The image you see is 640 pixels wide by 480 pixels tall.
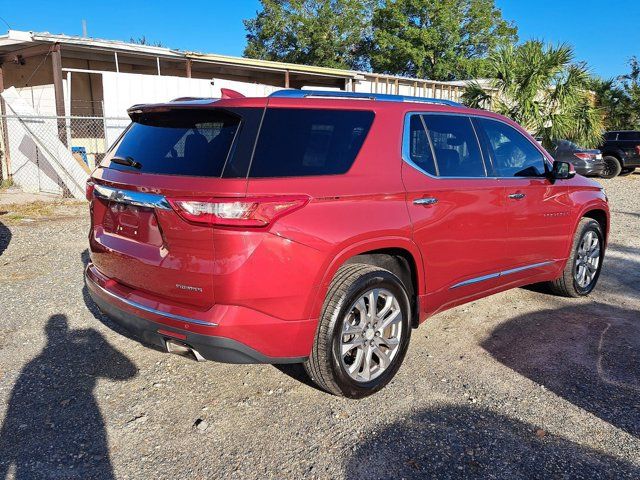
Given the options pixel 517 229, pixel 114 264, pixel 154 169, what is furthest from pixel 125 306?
pixel 517 229

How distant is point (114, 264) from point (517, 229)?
305 cm

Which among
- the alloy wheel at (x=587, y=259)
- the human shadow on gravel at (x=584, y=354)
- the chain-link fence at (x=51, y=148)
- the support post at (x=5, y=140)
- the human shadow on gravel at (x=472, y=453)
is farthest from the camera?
the support post at (x=5, y=140)

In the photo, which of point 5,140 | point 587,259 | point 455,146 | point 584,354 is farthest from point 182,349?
point 5,140

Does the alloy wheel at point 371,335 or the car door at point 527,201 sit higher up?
the car door at point 527,201

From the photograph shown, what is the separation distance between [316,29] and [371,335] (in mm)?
34437

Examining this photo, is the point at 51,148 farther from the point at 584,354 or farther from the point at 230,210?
the point at 584,354

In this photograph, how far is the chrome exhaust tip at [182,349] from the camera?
282 cm

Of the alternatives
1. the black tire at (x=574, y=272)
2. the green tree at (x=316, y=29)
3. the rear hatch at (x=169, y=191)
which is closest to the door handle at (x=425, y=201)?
the rear hatch at (x=169, y=191)

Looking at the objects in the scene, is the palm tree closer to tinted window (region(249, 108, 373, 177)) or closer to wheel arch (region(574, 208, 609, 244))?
wheel arch (region(574, 208, 609, 244))

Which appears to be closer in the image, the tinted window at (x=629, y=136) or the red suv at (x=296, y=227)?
the red suv at (x=296, y=227)

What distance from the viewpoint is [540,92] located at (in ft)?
44.2

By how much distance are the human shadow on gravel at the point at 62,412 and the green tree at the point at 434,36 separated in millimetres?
32751

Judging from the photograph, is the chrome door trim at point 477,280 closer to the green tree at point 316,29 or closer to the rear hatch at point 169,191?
the rear hatch at point 169,191

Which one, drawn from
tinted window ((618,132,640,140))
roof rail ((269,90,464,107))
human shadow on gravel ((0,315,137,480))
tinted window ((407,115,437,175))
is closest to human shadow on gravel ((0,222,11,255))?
human shadow on gravel ((0,315,137,480))
